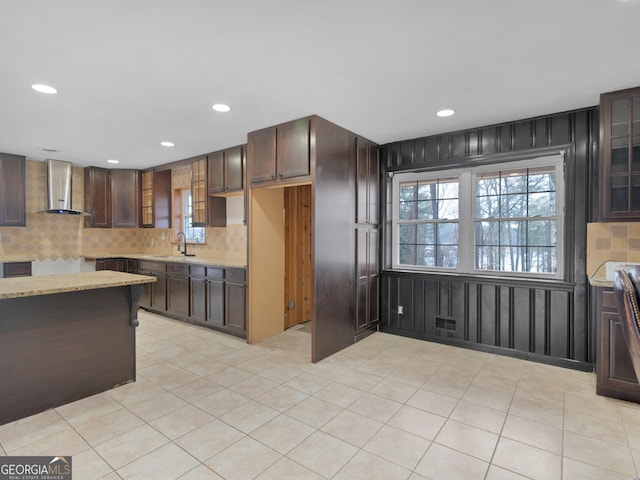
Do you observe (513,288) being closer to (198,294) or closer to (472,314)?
(472,314)

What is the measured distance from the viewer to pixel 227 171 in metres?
4.59

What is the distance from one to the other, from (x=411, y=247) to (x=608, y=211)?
2020 millimetres

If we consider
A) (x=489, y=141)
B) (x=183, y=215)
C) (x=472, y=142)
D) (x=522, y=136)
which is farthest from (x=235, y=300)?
(x=522, y=136)

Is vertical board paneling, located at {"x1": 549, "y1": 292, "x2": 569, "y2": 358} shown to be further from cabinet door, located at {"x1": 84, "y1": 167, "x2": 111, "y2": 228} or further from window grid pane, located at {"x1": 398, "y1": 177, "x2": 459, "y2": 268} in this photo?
cabinet door, located at {"x1": 84, "y1": 167, "x2": 111, "y2": 228}

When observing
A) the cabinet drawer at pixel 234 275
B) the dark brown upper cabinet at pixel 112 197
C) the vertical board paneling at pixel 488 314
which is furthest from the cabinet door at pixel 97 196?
the vertical board paneling at pixel 488 314

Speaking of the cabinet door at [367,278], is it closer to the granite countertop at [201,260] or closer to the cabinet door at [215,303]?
the granite countertop at [201,260]

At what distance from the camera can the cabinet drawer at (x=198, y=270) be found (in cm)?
442

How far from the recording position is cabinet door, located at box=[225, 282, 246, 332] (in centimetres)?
401

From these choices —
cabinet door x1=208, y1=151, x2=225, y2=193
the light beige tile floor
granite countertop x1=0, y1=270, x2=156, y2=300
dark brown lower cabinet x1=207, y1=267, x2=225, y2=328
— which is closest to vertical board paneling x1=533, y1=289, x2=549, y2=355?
the light beige tile floor

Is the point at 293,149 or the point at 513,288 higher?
the point at 293,149

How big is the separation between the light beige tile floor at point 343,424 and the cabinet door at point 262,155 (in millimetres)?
2031

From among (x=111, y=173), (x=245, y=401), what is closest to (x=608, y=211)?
(x=245, y=401)

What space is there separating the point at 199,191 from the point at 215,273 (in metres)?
1.49

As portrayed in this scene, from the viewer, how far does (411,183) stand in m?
4.35
